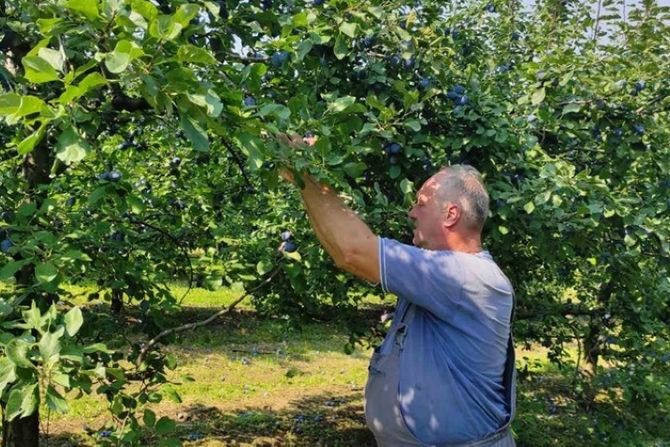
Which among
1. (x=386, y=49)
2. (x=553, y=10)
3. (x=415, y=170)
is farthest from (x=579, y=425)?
(x=386, y=49)

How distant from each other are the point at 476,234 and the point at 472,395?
41 cm

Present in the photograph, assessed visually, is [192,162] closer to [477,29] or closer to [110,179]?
[110,179]

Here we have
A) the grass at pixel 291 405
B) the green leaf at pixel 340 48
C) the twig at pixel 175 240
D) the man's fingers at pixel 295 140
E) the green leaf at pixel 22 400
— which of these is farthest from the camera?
the grass at pixel 291 405

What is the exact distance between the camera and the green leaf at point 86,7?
3.76 ft

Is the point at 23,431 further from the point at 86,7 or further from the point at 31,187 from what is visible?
the point at 86,7

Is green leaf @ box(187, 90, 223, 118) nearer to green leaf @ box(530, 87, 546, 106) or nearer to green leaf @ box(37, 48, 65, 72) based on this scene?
green leaf @ box(37, 48, 65, 72)

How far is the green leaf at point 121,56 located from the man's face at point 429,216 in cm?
93

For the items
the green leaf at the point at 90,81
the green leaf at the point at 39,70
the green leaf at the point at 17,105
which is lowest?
the green leaf at the point at 17,105

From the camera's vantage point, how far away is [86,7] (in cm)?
117

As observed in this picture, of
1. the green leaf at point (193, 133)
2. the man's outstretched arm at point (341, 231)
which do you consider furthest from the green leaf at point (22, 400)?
the man's outstretched arm at point (341, 231)

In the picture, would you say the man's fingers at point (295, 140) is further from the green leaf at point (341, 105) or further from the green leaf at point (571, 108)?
the green leaf at point (571, 108)

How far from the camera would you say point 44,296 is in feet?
7.53

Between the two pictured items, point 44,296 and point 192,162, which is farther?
point 192,162

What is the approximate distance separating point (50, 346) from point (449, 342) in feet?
3.05
